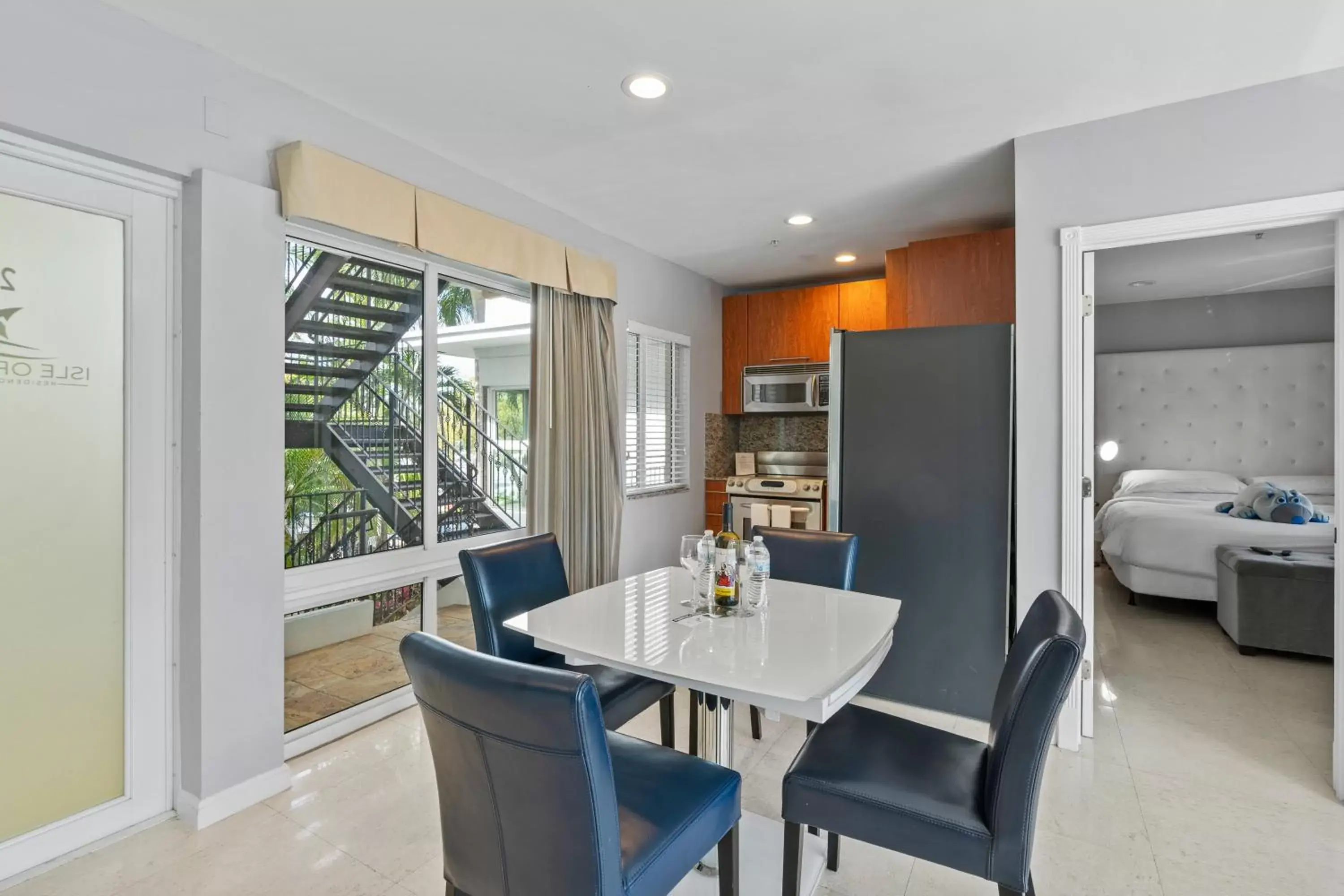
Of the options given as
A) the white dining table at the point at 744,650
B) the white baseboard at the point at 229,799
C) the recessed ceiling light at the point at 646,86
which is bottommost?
the white baseboard at the point at 229,799

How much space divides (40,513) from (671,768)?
1.97m

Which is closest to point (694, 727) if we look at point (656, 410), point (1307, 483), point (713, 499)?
point (656, 410)

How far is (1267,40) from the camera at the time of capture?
2039 mm

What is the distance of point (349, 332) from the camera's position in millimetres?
2762

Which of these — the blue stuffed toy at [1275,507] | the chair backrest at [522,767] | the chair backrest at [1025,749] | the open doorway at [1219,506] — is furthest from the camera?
the blue stuffed toy at [1275,507]

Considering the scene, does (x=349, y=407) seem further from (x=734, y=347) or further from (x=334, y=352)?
(x=734, y=347)

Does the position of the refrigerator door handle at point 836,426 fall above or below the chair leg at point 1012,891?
above

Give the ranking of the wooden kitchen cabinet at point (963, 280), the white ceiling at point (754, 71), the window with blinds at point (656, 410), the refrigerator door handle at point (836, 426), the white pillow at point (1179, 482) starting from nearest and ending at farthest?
the white ceiling at point (754, 71)
the refrigerator door handle at point (836, 426)
the wooden kitchen cabinet at point (963, 280)
the window with blinds at point (656, 410)
the white pillow at point (1179, 482)

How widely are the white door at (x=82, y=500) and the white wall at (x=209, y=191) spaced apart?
0.10m

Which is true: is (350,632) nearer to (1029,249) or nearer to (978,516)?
(978,516)

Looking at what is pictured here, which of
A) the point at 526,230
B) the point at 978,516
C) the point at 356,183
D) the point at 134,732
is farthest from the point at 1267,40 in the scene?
the point at 134,732

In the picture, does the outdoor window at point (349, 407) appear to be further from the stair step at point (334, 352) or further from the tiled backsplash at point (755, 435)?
the tiled backsplash at point (755, 435)

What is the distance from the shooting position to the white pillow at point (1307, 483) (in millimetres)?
4773

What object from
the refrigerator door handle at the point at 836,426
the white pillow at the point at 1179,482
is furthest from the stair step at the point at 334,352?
the white pillow at the point at 1179,482
